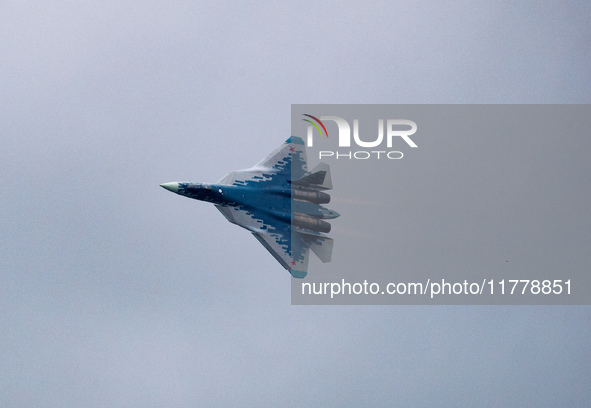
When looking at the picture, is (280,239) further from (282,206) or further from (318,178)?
(318,178)

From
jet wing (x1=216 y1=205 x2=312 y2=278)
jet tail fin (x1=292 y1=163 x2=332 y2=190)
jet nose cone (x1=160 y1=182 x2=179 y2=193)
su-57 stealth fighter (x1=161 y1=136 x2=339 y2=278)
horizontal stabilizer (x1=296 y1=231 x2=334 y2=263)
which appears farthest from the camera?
horizontal stabilizer (x1=296 y1=231 x2=334 y2=263)

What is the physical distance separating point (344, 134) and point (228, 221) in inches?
531

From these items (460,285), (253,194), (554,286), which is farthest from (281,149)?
(554,286)

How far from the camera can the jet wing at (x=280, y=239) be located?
306 feet

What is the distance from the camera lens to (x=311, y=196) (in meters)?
92.8

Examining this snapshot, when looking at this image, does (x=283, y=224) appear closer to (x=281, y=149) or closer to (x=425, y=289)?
(x=281, y=149)

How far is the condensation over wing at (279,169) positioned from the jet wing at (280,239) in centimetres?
293

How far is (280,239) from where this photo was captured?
94.4m

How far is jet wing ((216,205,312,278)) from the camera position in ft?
306

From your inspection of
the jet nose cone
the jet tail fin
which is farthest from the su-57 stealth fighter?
the jet nose cone

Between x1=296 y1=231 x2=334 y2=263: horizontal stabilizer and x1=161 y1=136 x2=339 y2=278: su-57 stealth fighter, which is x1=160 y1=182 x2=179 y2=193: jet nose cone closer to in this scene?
x1=161 y1=136 x2=339 y2=278: su-57 stealth fighter

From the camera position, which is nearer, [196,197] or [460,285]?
[196,197]

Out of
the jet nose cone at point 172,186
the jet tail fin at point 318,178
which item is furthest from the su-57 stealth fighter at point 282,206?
the jet nose cone at point 172,186

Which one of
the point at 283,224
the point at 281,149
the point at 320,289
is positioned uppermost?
the point at 281,149
